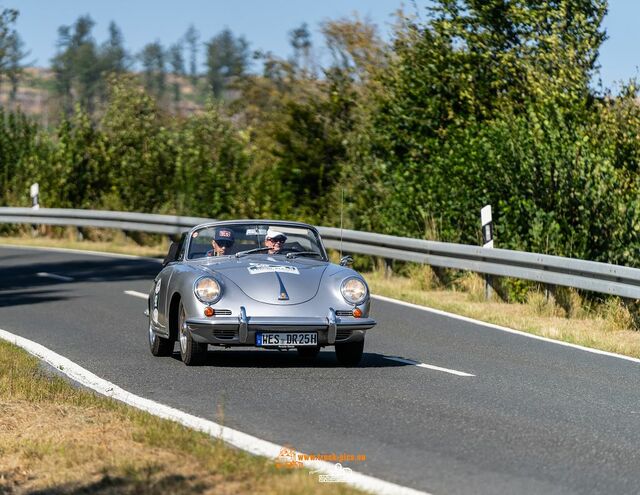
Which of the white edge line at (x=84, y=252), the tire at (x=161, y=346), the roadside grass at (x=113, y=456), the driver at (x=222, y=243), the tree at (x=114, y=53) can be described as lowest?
the white edge line at (x=84, y=252)

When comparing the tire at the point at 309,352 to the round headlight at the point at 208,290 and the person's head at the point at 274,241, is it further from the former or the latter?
the round headlight at the point at 208,290

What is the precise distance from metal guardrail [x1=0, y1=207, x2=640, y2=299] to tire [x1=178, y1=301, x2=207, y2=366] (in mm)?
1537

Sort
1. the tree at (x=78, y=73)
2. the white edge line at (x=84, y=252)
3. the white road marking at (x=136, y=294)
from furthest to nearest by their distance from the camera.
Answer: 1. the tree at (x=78, y=73)
2. the white edge line at (x=84, y=252)
3. the white road marking at (x=136, y=294)

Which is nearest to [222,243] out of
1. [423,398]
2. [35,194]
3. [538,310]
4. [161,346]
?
[161,346]

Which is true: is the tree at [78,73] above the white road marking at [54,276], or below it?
above

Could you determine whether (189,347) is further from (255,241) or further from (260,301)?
(255,241)

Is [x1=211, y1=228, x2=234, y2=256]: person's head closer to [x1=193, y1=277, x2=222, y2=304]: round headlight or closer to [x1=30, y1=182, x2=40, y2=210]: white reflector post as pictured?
[x1=193, y1=277, x2=222, y2=304]: round headlight

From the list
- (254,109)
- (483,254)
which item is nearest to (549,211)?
(483,254)

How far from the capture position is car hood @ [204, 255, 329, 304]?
35.3 feet

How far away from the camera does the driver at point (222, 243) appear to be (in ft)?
38.9

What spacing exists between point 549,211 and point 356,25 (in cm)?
1533

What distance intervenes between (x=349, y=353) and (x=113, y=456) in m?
4.76

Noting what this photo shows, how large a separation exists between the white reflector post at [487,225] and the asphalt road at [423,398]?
3.05m

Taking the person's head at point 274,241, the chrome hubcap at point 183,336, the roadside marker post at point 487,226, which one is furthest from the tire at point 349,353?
the roadside marker post at point 487,226
